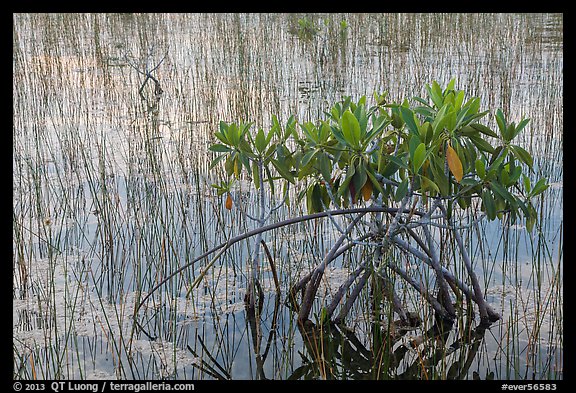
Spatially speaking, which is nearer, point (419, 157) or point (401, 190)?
point (419, 157)

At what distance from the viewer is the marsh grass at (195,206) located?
8.56ft

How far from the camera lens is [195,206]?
12.4 feet

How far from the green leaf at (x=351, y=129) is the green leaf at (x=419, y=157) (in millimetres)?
206

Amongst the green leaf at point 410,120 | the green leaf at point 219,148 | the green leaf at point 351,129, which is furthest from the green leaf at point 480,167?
the green leaf at point 219,148

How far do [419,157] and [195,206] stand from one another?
5.72 feet

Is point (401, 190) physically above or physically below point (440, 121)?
below

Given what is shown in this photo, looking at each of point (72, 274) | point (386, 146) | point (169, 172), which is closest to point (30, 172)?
point (169, 172)

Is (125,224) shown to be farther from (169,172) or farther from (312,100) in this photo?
(312,100)

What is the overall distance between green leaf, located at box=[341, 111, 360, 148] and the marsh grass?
69 cm

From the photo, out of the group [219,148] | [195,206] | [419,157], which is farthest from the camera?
[195,206]

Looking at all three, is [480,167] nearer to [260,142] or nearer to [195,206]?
[260,142]

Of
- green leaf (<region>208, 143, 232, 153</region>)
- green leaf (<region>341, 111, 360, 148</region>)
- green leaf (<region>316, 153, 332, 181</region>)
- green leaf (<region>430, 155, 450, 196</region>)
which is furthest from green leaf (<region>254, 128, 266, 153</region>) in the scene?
green leaf (<region>430, 155, 450, 196</region>)

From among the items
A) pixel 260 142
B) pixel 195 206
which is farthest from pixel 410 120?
pixel 195 206

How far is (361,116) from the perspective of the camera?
246 centimetres
